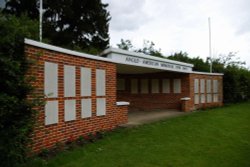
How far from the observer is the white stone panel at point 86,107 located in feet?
28.2

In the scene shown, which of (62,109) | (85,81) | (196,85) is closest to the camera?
(62,109)

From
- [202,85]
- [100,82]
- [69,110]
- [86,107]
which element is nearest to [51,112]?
[69,110]

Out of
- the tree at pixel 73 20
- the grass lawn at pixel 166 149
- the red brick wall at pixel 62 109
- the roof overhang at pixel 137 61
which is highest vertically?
the tree at pixel 73 20

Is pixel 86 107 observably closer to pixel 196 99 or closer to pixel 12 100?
pixel 12 100

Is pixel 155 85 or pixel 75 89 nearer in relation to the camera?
pixel 75 89

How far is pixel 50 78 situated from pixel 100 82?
98.0 inches

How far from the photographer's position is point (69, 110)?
7992 millimetres

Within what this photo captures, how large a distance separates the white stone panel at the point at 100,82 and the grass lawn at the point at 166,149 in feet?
4.46

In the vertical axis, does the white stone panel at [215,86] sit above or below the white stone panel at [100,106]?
above

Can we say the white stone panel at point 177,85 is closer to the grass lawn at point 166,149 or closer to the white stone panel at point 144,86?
the white stone panel at point 144,86

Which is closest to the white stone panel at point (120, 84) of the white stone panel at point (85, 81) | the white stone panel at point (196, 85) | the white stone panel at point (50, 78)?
the white stone panel at point (196, 85)

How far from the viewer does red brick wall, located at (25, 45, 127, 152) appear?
6.63 m

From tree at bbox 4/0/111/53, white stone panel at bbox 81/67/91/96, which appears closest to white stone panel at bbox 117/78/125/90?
tree at bbox 4/0/111/53

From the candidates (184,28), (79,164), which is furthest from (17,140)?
(184,28)
